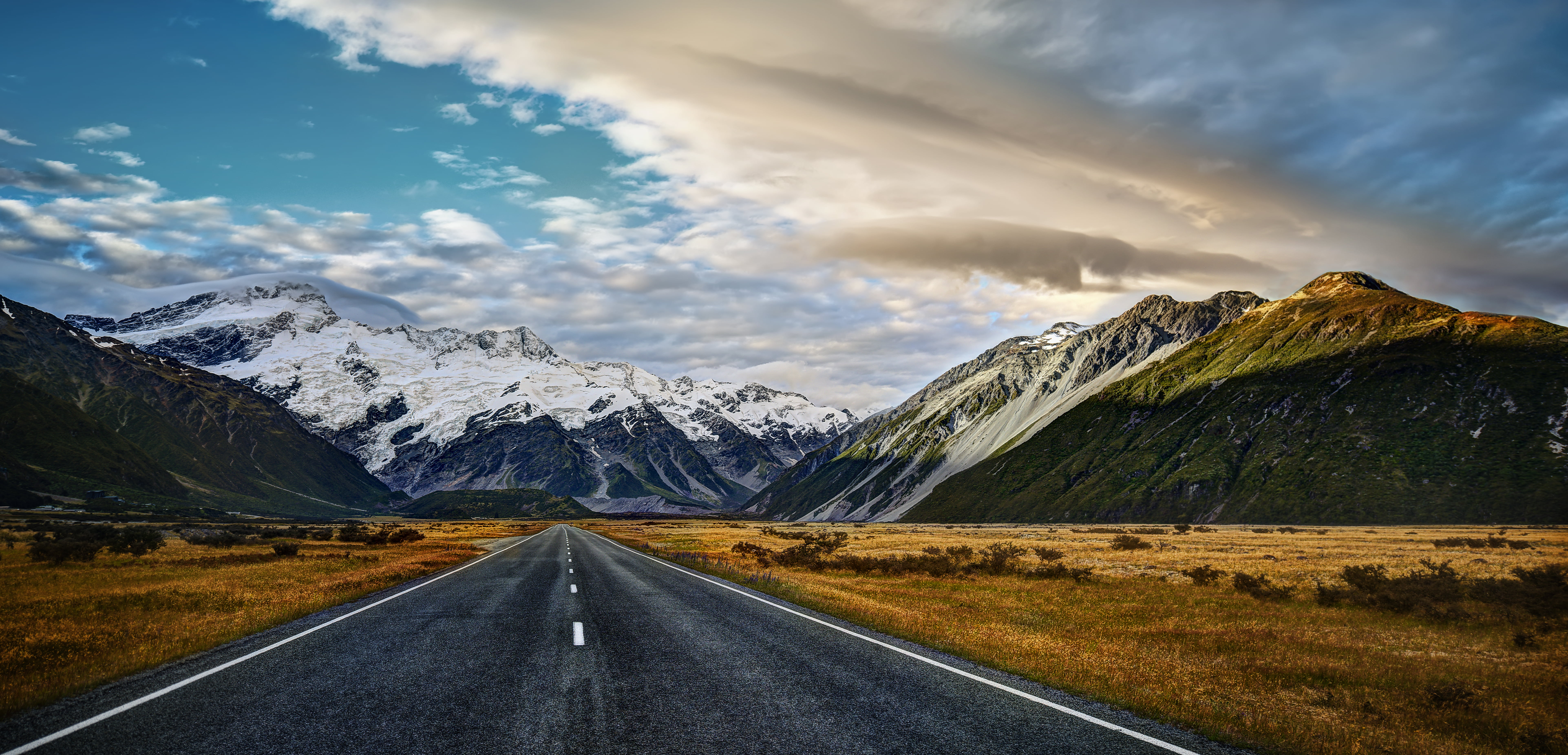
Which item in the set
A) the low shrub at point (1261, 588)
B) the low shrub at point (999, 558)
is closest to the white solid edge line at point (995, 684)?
the low shrub at point (999, 558)

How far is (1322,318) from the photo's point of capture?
643 ft

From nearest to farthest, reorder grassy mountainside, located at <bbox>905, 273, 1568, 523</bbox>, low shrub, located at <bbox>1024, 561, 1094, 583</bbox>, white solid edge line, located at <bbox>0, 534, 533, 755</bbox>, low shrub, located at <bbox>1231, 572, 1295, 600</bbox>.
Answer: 1. white solid edge line, located at <bbox>0, 534, 533, 755</bbox>
2. low shrub, located at <bbox>1231, 572, 1295, 600</bbox>
3. low shrub, located at <bbox>1024, 561, 1094, 583</bbox>
4. grassy mountainside, located at <bbox>905, 273, 1568, 523</bbox>

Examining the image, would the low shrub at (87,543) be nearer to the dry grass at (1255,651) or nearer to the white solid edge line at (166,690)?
the white solid edge line at (166,690)

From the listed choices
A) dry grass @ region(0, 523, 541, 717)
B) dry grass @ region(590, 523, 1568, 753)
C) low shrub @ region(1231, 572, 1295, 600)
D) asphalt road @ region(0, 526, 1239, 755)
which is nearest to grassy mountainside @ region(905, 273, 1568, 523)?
dry grass @ region(590, 523, 1568, 753)

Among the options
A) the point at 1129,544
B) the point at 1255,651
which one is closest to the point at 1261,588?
the point at 1255,651

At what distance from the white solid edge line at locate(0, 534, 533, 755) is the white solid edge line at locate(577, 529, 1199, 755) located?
11.1m

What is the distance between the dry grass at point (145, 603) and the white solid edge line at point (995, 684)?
41.8 feet

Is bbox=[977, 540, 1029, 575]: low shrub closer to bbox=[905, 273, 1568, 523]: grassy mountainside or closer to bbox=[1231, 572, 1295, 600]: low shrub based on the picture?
bbox=[1231, 572, 1295, 600]: low shrub

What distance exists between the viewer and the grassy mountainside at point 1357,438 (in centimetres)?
12406

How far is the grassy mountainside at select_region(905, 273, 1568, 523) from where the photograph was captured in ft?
407

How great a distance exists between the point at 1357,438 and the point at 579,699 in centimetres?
18022

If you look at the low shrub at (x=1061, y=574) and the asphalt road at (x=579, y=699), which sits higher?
the asphalt road at (x=579, y=699)

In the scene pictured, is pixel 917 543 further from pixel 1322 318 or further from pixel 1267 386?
pixel 1322 318

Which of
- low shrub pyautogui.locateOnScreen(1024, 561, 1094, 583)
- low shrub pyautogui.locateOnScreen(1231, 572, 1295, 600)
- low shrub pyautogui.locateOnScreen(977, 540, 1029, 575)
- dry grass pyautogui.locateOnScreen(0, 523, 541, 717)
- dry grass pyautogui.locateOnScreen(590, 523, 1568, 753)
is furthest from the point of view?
low shrub pyautogui.locateOnScreen(977, 540, 1029, 575)
